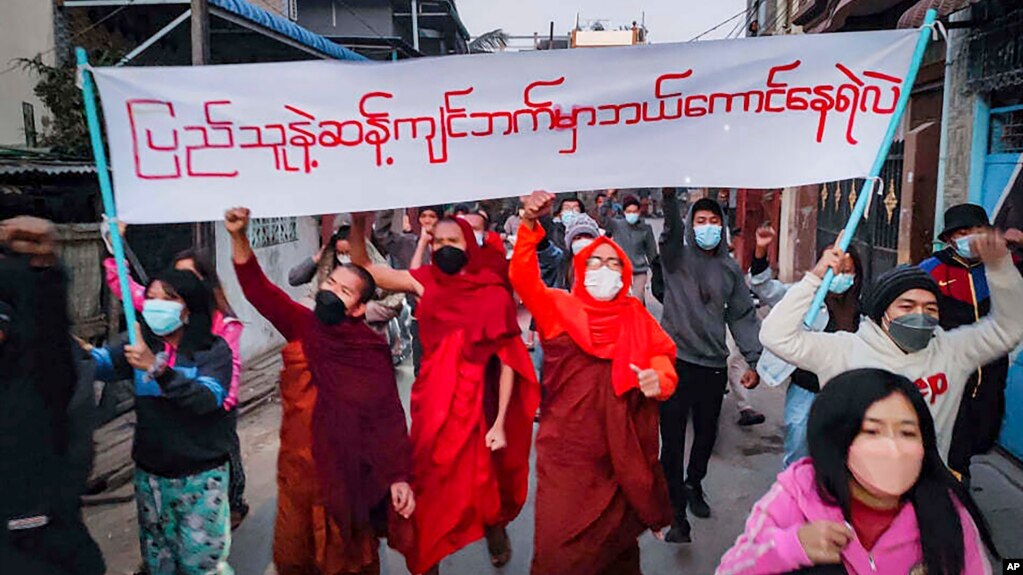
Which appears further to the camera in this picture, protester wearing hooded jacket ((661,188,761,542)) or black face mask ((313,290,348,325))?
protester wearing hooded jacket ((661,188,761,542))

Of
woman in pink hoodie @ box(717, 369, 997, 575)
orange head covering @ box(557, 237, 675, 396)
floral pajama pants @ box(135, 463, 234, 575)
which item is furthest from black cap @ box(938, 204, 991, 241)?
floral pajama pants @ box(135, 463, 234, 575)

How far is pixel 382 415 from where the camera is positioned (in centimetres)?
331

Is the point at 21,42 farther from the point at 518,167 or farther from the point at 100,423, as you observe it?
the point at 518,167

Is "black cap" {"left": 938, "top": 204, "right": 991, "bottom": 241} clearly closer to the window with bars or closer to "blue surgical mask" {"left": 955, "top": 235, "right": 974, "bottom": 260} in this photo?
"blue surgical mask" {"left": 955, "top": 235, "right": 974, "bottom": 260}

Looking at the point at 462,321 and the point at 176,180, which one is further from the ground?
the point at 176,180

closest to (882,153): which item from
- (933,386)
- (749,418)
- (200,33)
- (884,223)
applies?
(933,386)

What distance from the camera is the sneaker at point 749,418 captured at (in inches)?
244

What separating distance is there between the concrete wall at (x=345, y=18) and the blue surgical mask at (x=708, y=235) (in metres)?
19.2

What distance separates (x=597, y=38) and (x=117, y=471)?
133ft

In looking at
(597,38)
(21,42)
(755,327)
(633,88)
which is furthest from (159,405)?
(597,38)

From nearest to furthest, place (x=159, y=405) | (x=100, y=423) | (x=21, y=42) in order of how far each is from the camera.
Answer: (x=159, y=405), (x=100, y=423), (x=21, y=42)

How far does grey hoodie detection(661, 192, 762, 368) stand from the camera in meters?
4.48

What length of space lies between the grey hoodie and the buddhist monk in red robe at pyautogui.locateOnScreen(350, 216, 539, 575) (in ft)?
3.38

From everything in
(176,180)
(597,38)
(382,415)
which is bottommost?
(382,415)
